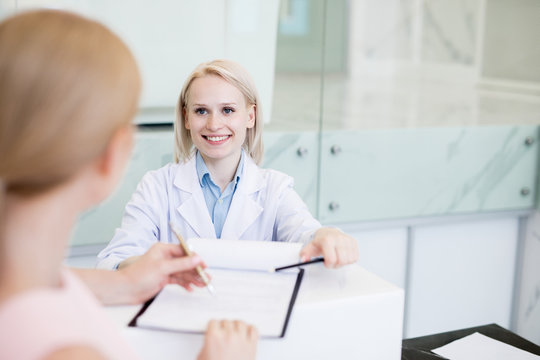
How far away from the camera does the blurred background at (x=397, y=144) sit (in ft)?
5.82

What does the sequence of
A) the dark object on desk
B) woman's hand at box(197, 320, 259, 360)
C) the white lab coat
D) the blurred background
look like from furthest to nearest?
the blurred background < the white lab coat < the dark object on desk < woman's hand at box(197, 320, 259, 360)

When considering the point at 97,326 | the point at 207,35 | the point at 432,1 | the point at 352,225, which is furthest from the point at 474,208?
the point at 97,326

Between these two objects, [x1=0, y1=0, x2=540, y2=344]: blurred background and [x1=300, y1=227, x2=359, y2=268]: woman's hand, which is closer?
[x1=300, y1=227, x2=359, y2=268]: woman's hand

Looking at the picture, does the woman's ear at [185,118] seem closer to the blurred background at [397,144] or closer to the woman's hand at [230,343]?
the blurred background at [397,144]

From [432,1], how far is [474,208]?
5.52 feet

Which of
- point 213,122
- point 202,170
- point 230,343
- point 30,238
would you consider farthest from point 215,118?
point 30,238

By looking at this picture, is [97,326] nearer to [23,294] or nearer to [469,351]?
[23,294]

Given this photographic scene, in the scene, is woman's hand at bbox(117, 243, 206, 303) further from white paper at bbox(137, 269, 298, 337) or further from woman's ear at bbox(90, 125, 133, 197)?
woman's ear at bbox(90, 125, 133, 197)

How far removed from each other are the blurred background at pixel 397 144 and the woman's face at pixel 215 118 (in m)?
0.34

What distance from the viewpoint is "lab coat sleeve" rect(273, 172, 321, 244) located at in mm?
1257

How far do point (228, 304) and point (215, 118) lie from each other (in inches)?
28.9

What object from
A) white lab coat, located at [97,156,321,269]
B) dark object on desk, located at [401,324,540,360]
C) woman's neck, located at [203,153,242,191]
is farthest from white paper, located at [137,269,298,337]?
woman's neck, located at [203,153,242,191]

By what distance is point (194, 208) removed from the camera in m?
1.38

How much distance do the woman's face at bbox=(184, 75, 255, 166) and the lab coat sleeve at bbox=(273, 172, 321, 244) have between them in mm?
143
